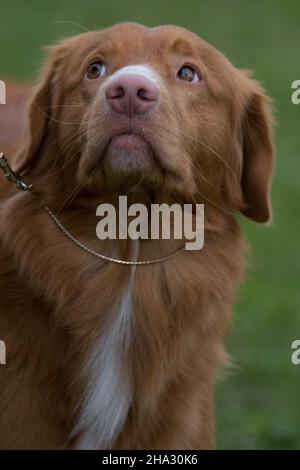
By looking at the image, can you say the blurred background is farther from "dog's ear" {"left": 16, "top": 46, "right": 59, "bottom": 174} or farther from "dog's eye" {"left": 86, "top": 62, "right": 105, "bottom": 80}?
"dog's eye" {"left": 86, "top": 62, "right": 105, "bottom": 80}

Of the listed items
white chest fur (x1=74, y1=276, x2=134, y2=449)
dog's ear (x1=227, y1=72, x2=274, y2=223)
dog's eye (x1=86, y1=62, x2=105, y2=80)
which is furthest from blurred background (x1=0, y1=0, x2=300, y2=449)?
white chest fur (x1=74, y1=276, x2=134, y2=449)

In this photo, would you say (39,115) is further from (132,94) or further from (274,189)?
(274,189)

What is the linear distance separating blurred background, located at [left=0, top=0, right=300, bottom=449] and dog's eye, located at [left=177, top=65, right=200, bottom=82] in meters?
0.38

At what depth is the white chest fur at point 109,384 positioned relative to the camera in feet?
16.9

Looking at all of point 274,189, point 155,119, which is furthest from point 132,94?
point 274,189

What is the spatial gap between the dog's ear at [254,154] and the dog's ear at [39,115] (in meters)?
0.90

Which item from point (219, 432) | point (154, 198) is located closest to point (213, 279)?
point (154, 198)

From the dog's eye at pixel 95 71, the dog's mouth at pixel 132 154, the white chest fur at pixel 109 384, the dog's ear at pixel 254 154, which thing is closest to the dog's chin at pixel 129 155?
the dog's mouth at pixel 132 154

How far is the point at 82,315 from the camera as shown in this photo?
513 cm

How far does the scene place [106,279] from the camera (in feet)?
17.0

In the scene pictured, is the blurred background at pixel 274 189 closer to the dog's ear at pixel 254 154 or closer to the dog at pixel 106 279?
the dog's ear at pixel 254 154

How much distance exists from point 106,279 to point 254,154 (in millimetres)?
1044

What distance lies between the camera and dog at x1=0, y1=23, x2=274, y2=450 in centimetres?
510
